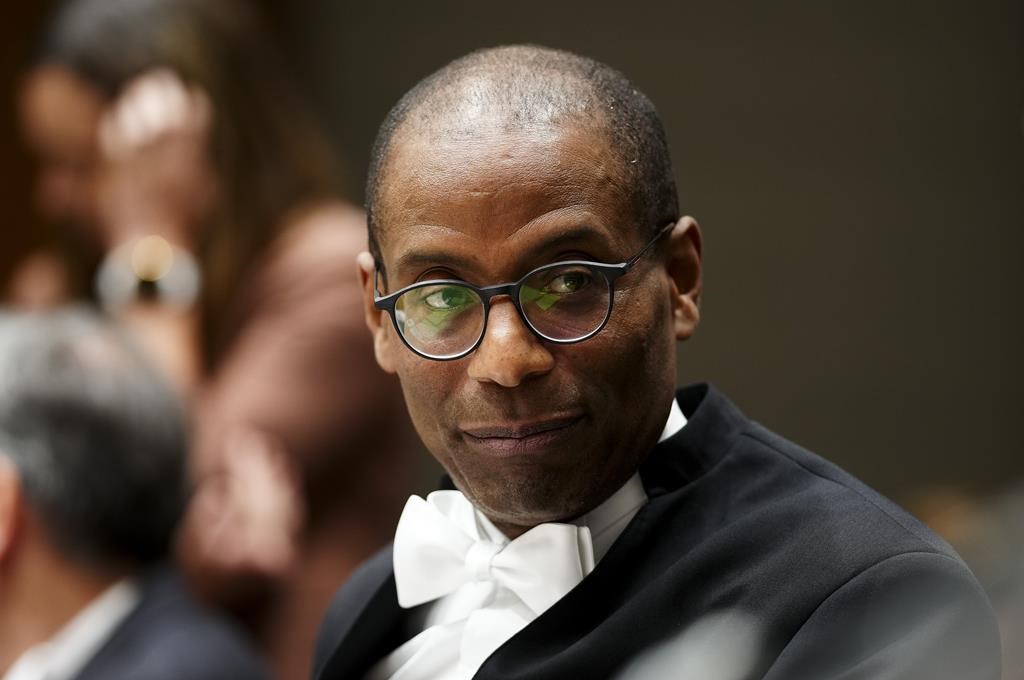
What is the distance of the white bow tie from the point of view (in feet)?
5.37

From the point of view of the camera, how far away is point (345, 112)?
513cm

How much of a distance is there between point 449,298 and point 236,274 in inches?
68.2

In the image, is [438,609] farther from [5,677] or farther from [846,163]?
[846,163]

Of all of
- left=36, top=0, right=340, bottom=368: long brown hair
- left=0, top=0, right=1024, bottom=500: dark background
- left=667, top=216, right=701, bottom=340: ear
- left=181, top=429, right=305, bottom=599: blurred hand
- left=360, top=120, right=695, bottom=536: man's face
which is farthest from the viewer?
left=0, top=0, right=1024, bottom=500: dark background

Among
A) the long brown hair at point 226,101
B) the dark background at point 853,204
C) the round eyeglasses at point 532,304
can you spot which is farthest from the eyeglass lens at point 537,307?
the dark background at point 853,204

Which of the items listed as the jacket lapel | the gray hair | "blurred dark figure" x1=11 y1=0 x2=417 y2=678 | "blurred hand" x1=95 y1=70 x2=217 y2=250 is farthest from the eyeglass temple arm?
"blurred hand" x1=95 y1=70 x2=217 y2=250

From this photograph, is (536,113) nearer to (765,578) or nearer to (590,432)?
(590,432)

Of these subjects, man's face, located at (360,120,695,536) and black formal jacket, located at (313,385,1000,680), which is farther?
man's face, located at (360,120,695,536)

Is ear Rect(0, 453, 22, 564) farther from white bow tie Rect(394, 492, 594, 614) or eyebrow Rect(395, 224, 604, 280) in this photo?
eyebrow Rect(395, 224, 604, 280)

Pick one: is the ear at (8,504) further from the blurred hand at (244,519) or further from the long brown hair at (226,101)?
the long brown hair at (226,101)

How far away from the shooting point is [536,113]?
1618 millimetres

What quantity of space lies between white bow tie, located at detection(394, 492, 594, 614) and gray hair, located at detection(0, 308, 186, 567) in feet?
2.87

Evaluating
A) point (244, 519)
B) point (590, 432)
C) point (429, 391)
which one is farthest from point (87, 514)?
point (590, 432)

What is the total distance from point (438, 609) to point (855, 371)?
301cm
